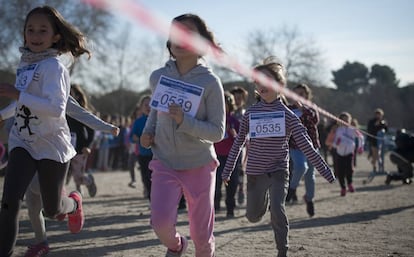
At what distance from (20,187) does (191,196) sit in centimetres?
123

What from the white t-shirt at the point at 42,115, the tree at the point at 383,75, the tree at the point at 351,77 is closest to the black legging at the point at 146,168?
the white t-shirt at the point at 42,115

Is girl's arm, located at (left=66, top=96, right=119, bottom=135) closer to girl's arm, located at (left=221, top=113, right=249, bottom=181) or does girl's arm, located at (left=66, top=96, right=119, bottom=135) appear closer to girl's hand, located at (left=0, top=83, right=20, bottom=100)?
girl's hand, located at (left=0, top=83, right=20, bottom=100)

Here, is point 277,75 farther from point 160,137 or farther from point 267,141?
point 160,137

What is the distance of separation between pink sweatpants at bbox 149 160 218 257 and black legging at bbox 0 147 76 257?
0.78m

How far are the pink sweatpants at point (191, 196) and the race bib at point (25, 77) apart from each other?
3.71 ft

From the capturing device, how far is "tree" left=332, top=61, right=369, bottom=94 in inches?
3327

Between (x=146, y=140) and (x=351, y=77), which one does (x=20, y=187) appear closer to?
(x=146, y=140)

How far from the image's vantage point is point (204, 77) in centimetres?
368

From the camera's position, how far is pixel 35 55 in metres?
3.83

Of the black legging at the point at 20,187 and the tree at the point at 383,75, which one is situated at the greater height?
the tree at the point at 383,75

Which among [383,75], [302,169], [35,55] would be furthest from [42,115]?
[383,75]

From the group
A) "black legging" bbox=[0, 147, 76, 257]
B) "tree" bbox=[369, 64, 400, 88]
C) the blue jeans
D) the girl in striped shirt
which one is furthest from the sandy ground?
"tree" bbox=[369, 64, 400, 88]

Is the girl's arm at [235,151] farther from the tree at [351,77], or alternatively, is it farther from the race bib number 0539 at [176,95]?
the tree at [351,77]

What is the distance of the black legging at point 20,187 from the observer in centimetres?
339
